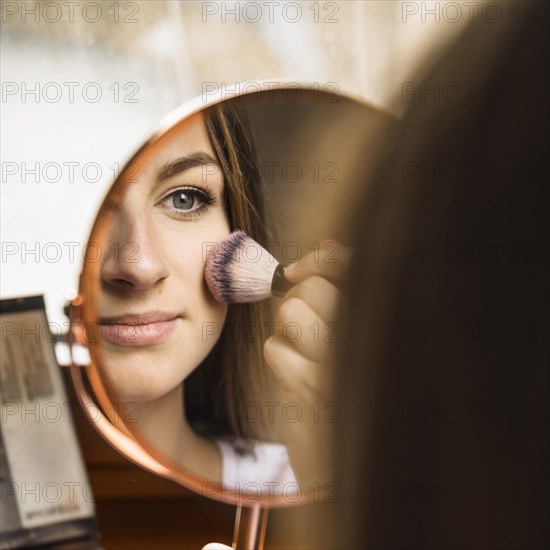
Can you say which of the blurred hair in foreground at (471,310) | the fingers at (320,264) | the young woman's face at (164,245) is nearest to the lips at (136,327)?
the young woman's face at (164,245)

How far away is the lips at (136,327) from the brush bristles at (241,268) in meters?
0.05

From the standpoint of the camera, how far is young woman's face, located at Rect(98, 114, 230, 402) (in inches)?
22.8

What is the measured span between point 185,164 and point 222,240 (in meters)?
0.07

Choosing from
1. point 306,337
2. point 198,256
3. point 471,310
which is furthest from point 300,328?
point 471,310

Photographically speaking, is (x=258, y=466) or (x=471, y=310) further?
(x=258, y=466)

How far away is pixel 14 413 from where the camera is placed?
660mm

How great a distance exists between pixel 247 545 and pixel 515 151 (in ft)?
1.93

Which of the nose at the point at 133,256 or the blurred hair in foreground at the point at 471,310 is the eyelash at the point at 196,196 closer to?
the nose at the point at 133,256

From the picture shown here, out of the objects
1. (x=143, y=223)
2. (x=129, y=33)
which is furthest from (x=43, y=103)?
(x=143, y=223)

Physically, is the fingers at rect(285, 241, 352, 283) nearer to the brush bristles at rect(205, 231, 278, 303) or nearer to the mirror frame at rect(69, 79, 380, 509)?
the brush bristles at rect(205, 231, 278, 303)

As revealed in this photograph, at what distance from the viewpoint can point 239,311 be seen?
59 cm

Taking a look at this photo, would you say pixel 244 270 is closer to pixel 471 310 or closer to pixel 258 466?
pixel 258 466

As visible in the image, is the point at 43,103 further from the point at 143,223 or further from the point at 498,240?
the point at 498,240

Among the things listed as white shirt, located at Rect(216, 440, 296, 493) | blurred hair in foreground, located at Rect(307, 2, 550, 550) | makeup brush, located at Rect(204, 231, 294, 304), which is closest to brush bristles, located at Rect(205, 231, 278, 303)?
makeup brush, located at Rect(204, 231, 294, 304)
